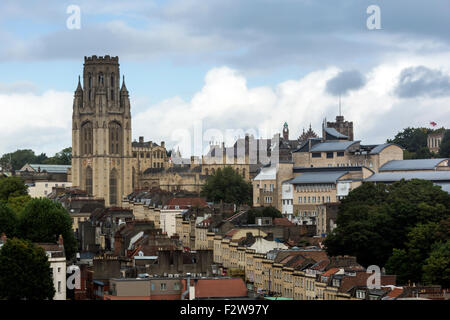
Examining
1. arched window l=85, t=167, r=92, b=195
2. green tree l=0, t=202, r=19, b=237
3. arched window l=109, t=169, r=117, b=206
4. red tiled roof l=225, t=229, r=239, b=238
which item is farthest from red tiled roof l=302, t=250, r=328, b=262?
arched window l=85, t=167, r=92, b=195

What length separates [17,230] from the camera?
Result: 303 ft

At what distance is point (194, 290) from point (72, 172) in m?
138

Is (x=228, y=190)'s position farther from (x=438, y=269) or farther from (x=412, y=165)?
(x=438, y=269)

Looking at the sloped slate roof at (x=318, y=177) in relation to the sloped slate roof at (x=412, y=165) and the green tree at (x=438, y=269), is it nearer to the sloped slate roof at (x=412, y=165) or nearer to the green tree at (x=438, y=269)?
the sloped slate roof at (x=412, y=165)

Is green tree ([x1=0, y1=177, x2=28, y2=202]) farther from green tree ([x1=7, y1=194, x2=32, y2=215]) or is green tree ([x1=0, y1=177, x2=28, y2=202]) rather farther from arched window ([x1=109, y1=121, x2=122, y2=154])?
arched window ([x1=109, y1=121, x2=122, y2=154])

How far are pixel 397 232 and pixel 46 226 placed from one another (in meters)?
30.2

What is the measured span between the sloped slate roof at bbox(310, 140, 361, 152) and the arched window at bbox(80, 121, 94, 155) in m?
57.0

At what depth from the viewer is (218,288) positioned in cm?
6181

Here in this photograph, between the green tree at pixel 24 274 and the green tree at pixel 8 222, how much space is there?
75.6ft

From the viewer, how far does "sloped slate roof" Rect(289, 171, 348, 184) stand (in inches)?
5540

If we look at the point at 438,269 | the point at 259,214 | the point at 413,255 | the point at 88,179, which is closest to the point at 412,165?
the point at 259,214

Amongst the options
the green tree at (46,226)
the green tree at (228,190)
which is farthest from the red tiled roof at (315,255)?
the green tree at (228,190)

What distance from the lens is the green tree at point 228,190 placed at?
16400cm
